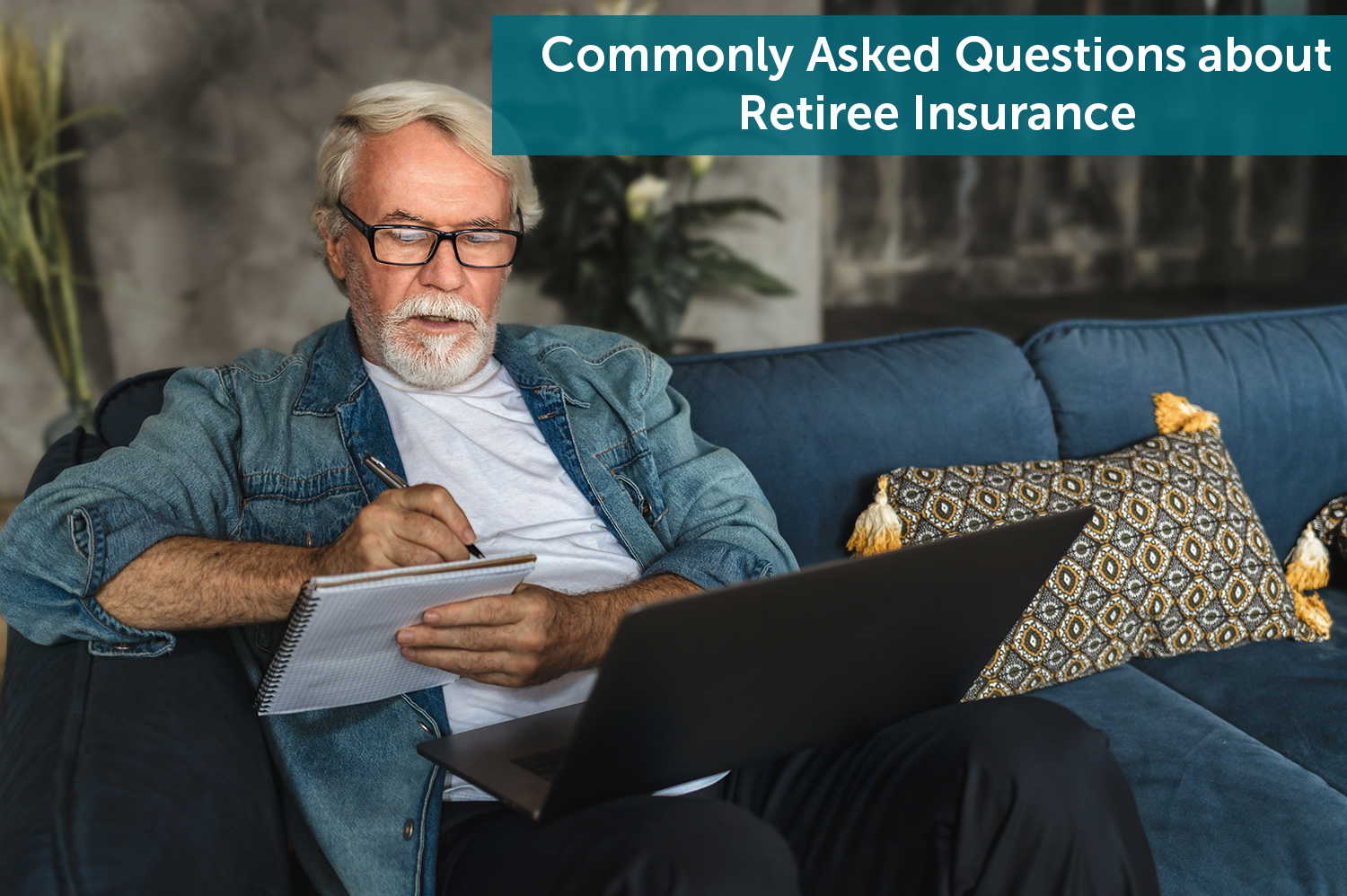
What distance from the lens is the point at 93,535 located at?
0.94m

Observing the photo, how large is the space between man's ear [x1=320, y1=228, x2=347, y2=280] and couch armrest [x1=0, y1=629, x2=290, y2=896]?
1.77ft

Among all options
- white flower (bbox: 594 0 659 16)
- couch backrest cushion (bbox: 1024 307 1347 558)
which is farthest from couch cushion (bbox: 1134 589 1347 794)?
white flower (bbox: 594 0 659 16)

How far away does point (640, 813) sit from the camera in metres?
0.84

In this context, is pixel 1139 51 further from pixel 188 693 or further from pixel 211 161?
pixel 188 693

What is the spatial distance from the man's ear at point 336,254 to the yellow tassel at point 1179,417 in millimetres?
1286

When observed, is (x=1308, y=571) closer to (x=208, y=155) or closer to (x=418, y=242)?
(x=418, y=242)

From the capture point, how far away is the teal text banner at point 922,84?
321 centimetres

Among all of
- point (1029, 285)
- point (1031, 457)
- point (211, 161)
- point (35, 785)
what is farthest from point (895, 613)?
point (1029, 285)

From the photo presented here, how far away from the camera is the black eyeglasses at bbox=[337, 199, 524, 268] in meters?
1.26

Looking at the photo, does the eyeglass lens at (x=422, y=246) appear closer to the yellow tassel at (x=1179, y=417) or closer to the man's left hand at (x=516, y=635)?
the man's left hand at (x=516, y=635)

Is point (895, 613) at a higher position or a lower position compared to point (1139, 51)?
lower

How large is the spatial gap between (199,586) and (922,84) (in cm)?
345

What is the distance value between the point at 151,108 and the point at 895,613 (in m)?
3.01

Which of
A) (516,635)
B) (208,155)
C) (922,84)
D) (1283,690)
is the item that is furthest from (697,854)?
(922,84)
